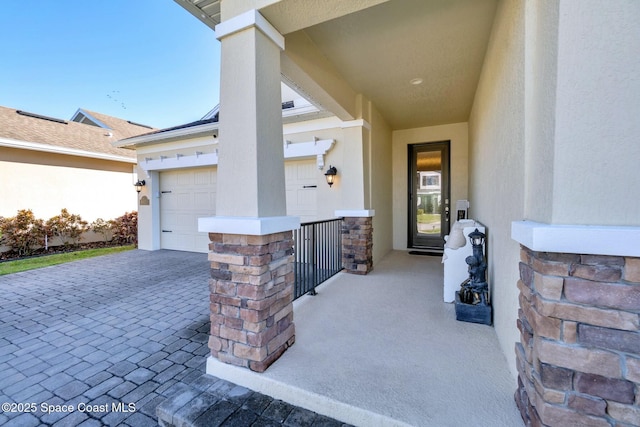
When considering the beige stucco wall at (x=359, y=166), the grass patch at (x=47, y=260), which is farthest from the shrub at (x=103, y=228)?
the beige stucco wall at (x=359, y=166)

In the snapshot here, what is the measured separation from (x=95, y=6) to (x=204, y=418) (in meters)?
11.0

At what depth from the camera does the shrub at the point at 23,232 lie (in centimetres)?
670

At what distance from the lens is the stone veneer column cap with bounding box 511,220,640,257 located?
0.93 meters

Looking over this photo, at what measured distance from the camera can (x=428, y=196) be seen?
246 inches

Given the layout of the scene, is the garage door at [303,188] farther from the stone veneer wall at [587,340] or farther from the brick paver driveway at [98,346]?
the stone veneer wall at [587,340]

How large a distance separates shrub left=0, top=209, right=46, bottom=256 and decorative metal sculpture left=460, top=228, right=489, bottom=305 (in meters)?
10.1

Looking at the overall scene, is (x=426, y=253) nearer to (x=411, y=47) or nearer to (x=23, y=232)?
(x=411, y=47)

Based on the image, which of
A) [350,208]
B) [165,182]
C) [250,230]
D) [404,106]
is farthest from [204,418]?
[165,182]

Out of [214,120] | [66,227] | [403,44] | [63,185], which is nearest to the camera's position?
[403,44]

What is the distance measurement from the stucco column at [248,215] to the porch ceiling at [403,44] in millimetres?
432

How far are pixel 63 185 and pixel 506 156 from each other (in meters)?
10.9

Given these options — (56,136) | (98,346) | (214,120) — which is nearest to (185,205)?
(214,120)

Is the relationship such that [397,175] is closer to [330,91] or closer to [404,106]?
[404,106]

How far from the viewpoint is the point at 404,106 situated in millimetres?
4715
